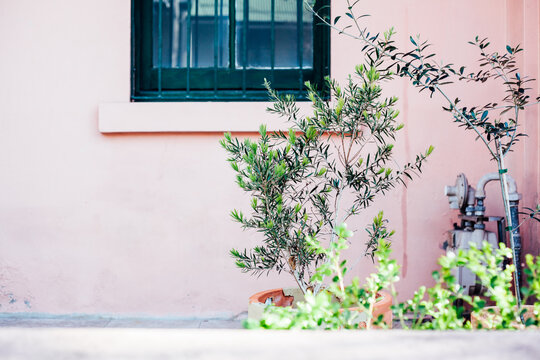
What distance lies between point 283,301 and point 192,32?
2.32 m

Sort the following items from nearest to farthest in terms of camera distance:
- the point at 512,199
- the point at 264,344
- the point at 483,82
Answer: the point at 264,344 → the point at 483,82 → the point at 512,199

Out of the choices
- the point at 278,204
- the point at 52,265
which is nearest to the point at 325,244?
the point at 278,204

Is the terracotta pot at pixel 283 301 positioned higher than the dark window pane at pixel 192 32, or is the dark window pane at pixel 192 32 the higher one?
the dark window pane at pixel 192 32

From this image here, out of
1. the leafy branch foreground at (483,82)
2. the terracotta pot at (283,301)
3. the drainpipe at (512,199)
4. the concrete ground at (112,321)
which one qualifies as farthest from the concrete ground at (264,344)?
the concrete ground at (112,321)

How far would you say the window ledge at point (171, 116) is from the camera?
13.3ft

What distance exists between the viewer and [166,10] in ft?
14.3

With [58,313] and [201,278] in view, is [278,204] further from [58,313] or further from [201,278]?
[58,313]

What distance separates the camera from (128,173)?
4.16 meters

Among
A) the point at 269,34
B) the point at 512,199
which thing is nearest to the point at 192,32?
the point at 269,34

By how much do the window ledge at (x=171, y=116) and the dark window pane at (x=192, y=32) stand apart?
1.43 ft

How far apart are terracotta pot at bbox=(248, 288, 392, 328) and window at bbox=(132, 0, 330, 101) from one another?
181 centimetres

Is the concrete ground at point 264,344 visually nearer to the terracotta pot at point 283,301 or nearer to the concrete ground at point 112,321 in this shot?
the terracotta pot at point 283,301

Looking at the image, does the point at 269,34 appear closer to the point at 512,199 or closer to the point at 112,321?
the point at 512,199

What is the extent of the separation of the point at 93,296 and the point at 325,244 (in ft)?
5.42
